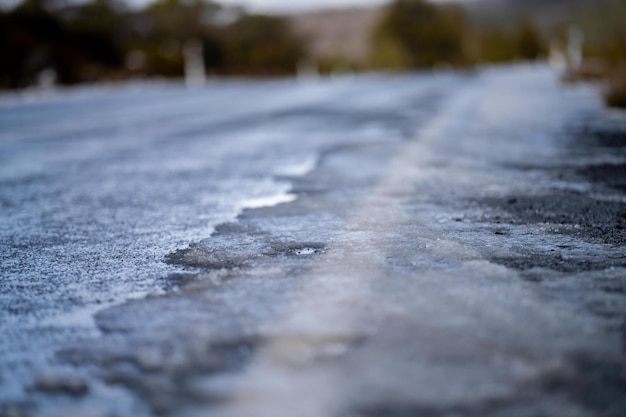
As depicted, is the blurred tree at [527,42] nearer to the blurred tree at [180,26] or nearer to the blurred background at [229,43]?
the blurred background at [229,43]

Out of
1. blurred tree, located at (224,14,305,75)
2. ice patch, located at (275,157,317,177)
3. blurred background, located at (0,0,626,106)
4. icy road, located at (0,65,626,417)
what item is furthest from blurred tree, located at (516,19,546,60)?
icy road, located at (0,65,626,417)

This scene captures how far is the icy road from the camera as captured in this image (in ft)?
6.14

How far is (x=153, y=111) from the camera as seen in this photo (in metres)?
14.8

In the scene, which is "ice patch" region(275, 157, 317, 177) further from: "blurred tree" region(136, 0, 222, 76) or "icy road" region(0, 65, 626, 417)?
"blurred tree" region(136, 0, 222, 76)

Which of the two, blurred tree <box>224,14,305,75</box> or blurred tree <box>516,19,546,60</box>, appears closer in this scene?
blurred tree <box>224,14,305,75</box>

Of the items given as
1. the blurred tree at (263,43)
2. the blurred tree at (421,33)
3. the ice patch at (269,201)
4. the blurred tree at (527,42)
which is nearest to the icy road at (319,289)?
the ice patch at (269,201)

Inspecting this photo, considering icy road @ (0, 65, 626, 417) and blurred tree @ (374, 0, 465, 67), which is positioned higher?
blurred tree @ (374, 0, 465, 67)

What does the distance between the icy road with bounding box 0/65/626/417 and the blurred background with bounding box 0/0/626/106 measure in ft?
25.6

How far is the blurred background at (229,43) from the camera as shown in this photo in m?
30.1

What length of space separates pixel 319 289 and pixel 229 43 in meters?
73.0

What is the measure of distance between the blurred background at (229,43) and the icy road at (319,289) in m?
7.82

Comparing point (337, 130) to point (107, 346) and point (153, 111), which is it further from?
point (107, 346)

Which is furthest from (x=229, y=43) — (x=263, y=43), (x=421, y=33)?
(x=421, y=33)

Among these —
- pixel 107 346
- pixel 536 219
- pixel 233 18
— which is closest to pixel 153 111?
pixel 536 219
